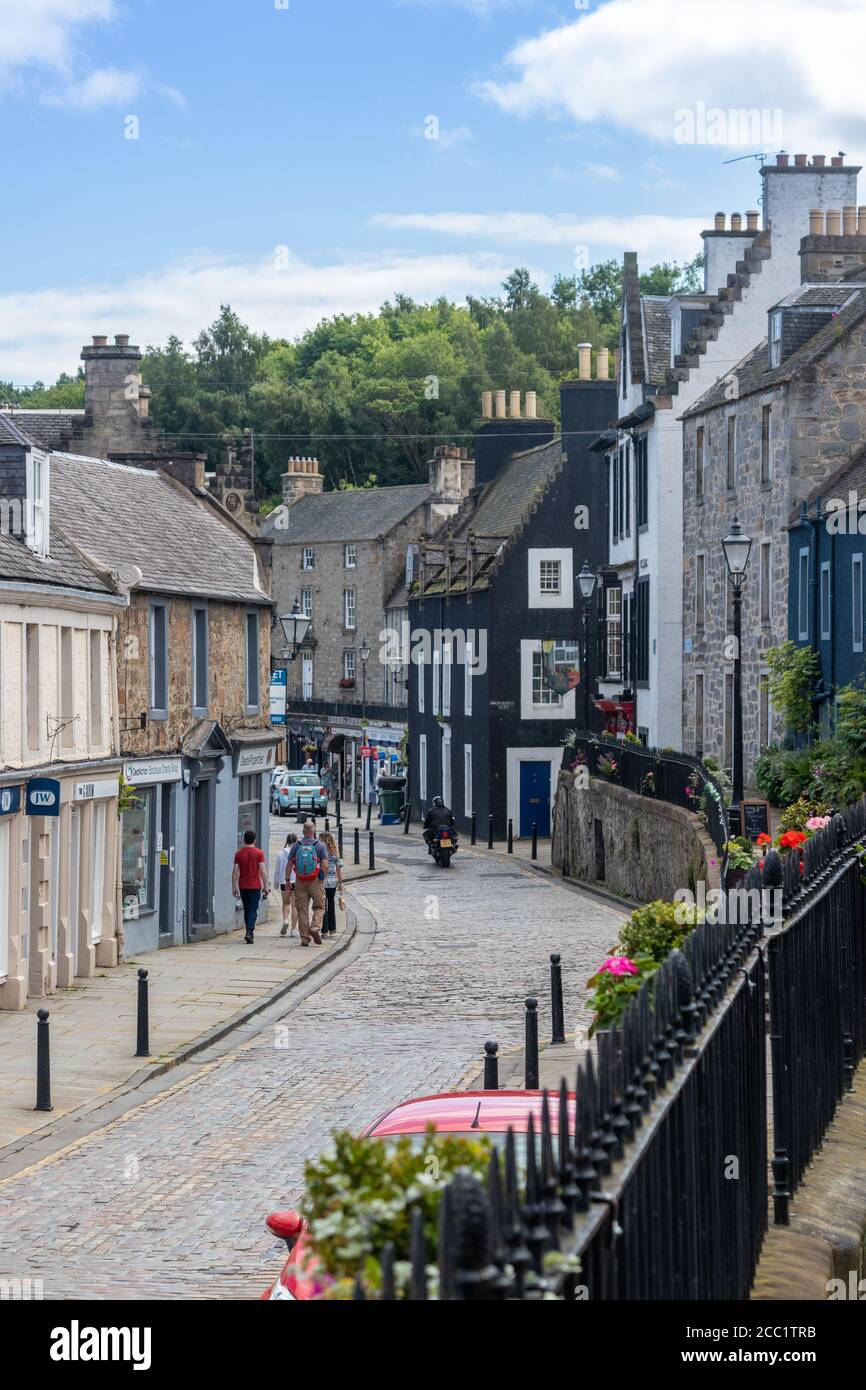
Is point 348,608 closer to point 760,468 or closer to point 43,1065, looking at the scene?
point 760,468

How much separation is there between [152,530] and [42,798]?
10.4 metres

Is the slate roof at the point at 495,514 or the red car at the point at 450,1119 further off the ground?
the slate roof at the point at 495,514

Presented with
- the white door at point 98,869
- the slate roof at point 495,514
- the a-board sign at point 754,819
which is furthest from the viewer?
the slate roof at point 495,514

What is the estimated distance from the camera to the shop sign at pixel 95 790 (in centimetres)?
2512

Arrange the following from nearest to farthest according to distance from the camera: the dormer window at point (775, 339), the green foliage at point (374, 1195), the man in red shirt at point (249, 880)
Result: the green foliage at point (374, 1195) → the man in red shirt at point (249, 880) → the dormer window at point (775, 339)

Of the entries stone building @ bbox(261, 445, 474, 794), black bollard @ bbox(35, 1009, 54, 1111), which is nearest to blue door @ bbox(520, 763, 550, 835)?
stone building @ bbox(261, 445, 474, 794)

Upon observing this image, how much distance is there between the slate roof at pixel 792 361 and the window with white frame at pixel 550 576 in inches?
631

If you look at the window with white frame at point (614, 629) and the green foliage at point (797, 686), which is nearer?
the green foliage at point (797, 686)

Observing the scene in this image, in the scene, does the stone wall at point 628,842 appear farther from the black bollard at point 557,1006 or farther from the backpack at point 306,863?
the black bollard at point 557,1006

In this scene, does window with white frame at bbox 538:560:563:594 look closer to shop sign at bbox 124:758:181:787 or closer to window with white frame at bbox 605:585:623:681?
window with white frame at bbox 605:585:623:681

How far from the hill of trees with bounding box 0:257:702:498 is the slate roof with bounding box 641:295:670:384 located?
144 ft

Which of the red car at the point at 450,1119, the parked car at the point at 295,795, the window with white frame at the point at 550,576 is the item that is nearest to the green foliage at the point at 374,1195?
the red car at the point at 450,1119

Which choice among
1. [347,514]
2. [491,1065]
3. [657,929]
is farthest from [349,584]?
[657,929]

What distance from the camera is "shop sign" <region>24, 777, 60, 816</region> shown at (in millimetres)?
22422
